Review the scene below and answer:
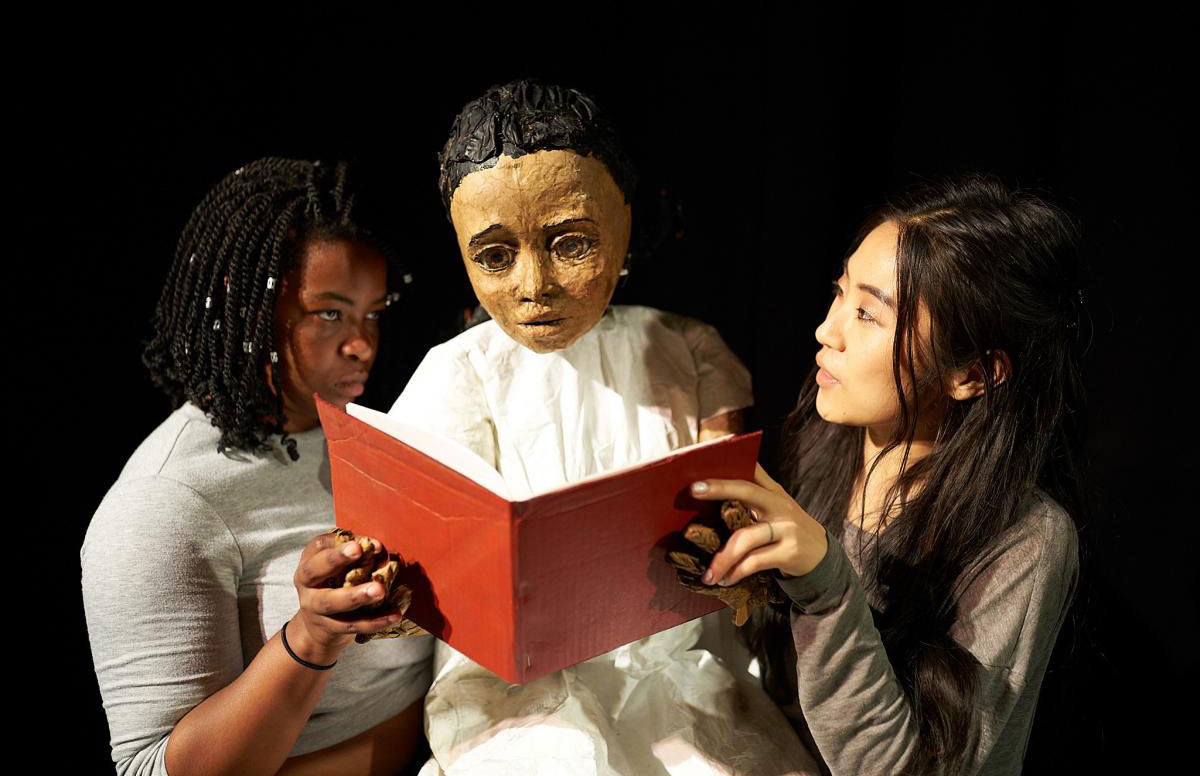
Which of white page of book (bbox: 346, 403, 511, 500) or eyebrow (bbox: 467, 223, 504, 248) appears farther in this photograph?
eyebrow (bbox: 467, 223, 504, 248)

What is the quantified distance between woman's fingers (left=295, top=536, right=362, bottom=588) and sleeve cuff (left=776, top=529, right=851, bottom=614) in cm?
52

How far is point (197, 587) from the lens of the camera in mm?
1361

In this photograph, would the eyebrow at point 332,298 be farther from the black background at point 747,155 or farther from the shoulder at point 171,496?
the shoulder at point 171,496

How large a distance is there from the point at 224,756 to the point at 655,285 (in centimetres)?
124

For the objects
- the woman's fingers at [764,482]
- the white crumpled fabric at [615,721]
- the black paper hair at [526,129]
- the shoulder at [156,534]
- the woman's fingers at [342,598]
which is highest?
the black paper hair at [526,129]

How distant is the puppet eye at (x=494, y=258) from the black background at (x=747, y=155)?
361 mm

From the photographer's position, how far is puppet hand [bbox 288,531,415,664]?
112 cm

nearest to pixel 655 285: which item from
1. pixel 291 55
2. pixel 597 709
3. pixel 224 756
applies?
pixel 291 55

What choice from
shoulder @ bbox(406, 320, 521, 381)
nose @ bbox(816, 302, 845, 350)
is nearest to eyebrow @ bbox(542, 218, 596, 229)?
shoulder @ bbox(406, 320, 521, 381)

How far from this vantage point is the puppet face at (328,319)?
1.49 metres

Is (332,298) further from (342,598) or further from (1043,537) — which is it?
(1043,537)

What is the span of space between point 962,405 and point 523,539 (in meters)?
0.73

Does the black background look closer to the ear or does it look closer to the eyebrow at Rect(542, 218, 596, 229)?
the eyebrow at Rect(542, 218, 596, 229)

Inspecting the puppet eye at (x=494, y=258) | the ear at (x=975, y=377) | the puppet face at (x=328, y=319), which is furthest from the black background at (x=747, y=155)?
the ear at (x=975, y=377)
